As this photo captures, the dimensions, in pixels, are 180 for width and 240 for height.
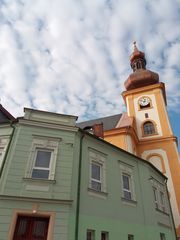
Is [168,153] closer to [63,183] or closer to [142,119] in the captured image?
[142,119]

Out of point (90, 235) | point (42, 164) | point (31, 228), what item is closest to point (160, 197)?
point (90, 235)

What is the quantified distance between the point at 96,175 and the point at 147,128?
1933cm

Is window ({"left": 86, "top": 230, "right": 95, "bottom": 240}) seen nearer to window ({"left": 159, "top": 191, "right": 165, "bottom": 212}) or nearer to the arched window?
window ({"left": 159, "top": 191, "right": 165, "bottom": 212})

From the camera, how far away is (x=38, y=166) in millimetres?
11516

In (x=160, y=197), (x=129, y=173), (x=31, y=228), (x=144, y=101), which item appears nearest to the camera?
(x=31, y=228)

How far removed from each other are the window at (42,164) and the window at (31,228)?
2071 mm

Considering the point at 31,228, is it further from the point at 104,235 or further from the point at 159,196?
the point at 159,196

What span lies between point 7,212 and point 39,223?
1.59 metres

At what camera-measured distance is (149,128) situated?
3052 centimetres

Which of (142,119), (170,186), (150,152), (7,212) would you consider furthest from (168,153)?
(7,212)

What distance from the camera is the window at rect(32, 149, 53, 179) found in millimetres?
11266

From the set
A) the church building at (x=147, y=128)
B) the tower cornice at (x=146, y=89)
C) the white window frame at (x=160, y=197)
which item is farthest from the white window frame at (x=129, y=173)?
the tower cornice at (x=146, y=89)

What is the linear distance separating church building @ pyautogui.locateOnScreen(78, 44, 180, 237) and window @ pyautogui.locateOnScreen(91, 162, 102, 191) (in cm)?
687

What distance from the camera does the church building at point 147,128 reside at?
24.7 m
